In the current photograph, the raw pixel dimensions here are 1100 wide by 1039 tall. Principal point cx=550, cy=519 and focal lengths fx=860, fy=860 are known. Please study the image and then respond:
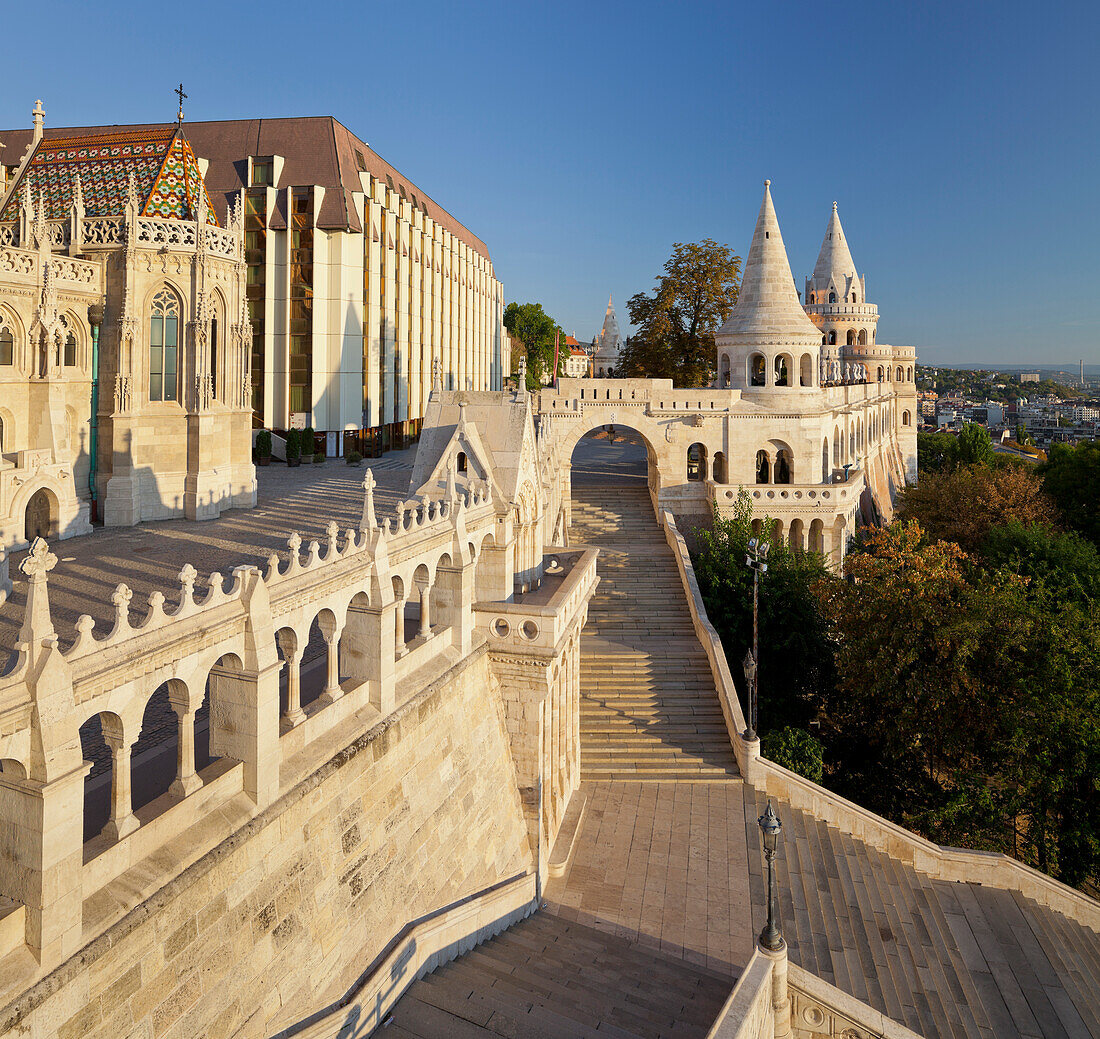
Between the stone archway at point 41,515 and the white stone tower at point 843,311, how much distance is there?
6596cm

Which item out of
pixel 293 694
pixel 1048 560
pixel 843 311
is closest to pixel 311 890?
pixel 293 694

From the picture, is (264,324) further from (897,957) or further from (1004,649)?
(897,957)

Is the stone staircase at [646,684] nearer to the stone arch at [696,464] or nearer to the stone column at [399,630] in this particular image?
the stone column at [399,630]

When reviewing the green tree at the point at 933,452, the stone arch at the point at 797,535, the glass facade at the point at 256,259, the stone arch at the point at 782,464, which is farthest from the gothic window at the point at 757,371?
the green tree at the point at 933,452

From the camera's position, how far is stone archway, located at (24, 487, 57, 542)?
2034cm

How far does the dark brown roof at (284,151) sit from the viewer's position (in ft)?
144

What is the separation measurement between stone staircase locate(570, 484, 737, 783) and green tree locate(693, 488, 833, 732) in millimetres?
1592

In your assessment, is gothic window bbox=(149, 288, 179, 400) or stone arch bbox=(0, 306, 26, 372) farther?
gothic window bbox=(149, 288, 179, 400)

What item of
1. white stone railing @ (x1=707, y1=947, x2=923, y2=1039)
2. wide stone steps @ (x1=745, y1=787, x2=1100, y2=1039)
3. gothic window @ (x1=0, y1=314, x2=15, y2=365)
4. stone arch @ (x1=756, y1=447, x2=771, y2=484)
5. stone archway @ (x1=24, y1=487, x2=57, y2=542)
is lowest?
wide stone steps @ (x1=745, y1=787, x2=1100, y2=1039)

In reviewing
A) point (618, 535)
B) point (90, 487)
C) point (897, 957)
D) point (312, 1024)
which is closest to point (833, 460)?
point (618, 535)

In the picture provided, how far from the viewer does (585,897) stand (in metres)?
15.9

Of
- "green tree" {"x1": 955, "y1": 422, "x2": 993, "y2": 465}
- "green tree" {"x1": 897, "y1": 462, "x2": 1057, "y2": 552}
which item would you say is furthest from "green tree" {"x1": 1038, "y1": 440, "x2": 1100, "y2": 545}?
"green tree" {"x1": 955, "y1": 422, "x2": 993, "y2": 465}

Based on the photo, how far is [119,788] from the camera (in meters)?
7.91

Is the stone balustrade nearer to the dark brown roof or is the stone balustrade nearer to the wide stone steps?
the wide stone steps
